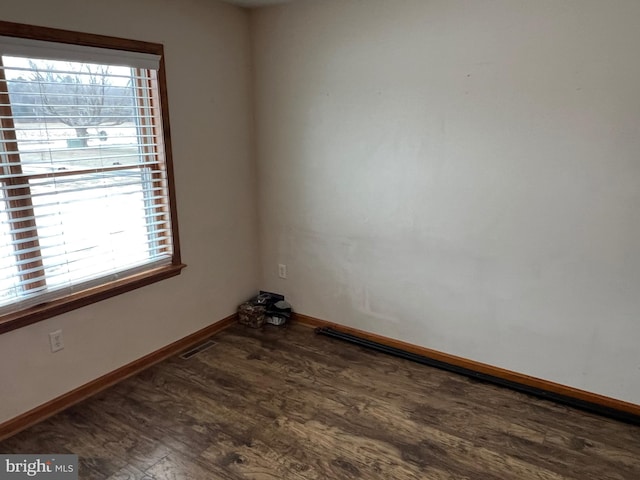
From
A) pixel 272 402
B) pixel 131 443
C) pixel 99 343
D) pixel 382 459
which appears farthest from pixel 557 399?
pixel 99 343

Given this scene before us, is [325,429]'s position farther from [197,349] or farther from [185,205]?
[185,205]

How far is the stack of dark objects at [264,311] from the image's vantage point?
3.49 meters

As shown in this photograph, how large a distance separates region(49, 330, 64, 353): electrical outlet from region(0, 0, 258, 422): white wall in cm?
3

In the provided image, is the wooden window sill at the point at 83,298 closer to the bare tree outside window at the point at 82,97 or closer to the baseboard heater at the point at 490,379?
the bare tree outside window at the point at 82,97

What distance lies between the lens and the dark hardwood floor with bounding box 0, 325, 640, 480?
2051mm

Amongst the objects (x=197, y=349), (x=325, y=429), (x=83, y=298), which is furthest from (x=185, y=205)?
(x=325, y=429)

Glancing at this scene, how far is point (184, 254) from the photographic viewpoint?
3.10 metres

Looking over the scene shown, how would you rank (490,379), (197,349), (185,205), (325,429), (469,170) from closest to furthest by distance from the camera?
(325,429) → (469,170) → (490,379) → (185,205) → (197,349)

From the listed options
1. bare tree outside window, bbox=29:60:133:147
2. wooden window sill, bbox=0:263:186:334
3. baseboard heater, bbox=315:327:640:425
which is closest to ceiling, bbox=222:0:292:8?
bare tree outside window, bbox=29:60:133:147

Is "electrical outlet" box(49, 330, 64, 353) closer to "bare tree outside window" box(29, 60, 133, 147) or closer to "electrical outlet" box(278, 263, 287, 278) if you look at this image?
"bare tree outside window" box(29, 60, 133, 147)

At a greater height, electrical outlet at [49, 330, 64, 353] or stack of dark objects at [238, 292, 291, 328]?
electrical outlet at [49, 330, 64, 353]

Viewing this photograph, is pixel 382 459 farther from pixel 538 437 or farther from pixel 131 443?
pixel 131 443

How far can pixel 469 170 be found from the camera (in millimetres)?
2619

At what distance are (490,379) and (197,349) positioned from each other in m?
1.94
